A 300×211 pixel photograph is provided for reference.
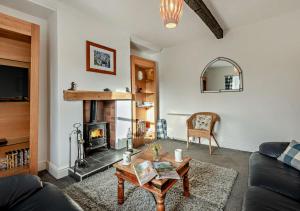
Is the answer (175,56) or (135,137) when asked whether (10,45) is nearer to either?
(135,137)

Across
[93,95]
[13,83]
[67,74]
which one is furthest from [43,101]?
[93,95]

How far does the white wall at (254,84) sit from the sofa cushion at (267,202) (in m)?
2.37

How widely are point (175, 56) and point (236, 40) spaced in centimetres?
155

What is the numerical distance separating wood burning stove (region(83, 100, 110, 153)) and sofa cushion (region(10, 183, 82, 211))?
1.68 meters

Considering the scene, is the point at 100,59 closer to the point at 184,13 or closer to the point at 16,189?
the point at 184,13

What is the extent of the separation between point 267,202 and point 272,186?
30 cm

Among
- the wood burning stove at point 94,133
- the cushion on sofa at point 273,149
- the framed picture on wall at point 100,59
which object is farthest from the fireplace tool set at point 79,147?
the cushion on sofa at point 273,149

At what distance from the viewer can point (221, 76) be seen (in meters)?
3.75

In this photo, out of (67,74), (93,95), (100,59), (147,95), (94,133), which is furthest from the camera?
(147,95)

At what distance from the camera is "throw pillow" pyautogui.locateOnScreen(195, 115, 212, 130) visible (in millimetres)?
3602

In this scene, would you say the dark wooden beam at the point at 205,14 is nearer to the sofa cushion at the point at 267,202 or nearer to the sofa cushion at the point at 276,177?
the sofa cushion at the point at 276,177

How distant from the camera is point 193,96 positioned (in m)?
4.20

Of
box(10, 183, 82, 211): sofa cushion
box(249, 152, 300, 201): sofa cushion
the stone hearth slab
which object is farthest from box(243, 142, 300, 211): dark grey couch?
the stone hearth slab

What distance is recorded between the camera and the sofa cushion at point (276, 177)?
1342 mm
